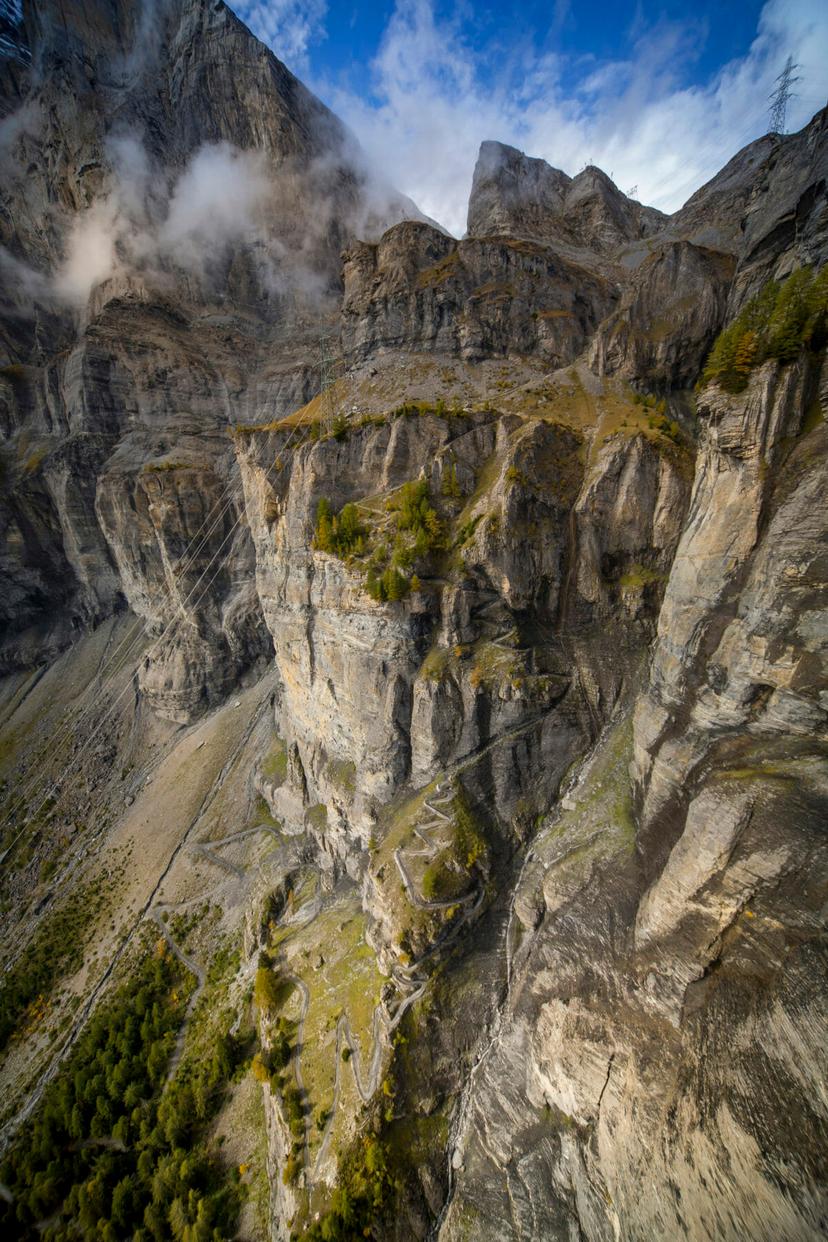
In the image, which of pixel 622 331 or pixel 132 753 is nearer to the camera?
pixel 622 331

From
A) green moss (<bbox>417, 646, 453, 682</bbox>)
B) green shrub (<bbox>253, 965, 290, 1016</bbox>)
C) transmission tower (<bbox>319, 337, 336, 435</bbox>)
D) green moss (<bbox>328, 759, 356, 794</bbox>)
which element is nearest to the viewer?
green shrub (<bbox>253, 965, 290, 1016</bbox>)

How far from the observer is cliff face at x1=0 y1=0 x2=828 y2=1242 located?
656 inches

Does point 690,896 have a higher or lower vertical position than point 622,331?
lower

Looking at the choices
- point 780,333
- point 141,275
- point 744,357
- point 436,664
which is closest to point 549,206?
point 141,275

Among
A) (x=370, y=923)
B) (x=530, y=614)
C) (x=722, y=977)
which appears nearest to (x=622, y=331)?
(x=530, y=614)

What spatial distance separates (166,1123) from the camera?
90.6 ft

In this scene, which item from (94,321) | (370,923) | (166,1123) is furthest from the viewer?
(94,321)

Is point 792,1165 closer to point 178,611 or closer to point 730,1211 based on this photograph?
point 730,1211

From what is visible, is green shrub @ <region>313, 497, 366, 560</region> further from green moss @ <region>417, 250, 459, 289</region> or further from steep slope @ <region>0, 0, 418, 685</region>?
green moss @ <region>417, 250, 459, 289</region>

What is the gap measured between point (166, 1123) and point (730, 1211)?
32.8 metres

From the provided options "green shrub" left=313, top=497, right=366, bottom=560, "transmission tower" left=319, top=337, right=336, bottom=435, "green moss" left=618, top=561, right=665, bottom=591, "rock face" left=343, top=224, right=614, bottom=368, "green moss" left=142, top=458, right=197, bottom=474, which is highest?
"rock face" left=343, top=224, right=614, bottom=368

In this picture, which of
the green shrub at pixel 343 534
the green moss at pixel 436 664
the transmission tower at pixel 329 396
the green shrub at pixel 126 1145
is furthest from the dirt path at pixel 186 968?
the transmission tower at pixel 329 396

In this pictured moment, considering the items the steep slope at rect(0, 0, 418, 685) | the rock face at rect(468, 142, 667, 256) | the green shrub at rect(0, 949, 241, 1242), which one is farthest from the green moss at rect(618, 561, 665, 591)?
the rock face at rect(468, 142, 667, 256)

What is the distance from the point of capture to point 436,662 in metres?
30.7
